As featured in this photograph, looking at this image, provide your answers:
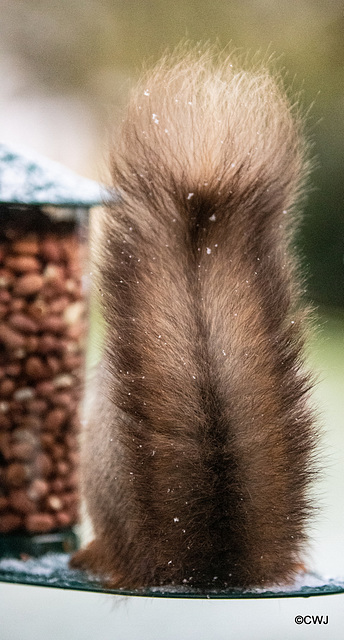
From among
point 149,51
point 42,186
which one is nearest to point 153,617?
point 42,186

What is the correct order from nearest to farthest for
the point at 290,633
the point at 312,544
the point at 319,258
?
1. the point at 312,544
2. the point at 290,633
3. the point at 319,258

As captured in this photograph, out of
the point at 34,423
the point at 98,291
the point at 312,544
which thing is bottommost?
the point at 312,544

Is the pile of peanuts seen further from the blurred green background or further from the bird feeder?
the blurred green background

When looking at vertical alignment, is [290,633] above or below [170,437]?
below

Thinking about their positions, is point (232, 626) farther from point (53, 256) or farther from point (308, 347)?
point (53, 256)

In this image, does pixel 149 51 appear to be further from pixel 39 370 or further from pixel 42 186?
pixel 39 370

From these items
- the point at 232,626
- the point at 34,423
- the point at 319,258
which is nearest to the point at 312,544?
the point at 232,626
